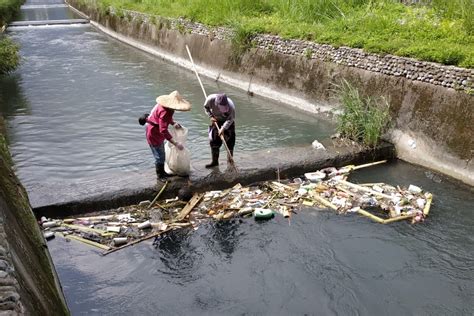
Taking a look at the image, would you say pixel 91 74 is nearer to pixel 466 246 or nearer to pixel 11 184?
pixel 11 184

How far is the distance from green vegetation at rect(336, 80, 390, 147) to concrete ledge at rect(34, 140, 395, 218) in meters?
0.30

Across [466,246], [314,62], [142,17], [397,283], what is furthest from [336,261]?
[142,17]

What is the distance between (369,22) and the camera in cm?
1117

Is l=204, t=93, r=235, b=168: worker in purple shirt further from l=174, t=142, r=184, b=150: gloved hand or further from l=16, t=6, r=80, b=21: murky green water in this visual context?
l=16, t=6, r=80, b=21: murky green water

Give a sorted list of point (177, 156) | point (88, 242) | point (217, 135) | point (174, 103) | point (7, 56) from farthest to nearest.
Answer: point (7, 56)
point (217, 135)
point (177, 156)
point (174, 103)
point (88, 242)

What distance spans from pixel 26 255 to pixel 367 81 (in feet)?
27.0

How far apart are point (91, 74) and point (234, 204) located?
1222 cm

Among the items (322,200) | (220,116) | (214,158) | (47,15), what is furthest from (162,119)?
(47,15)

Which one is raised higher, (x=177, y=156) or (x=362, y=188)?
(x=177, y=156)

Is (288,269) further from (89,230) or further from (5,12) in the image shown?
(5,12)

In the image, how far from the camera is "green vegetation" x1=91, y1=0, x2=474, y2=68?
29.5 ft

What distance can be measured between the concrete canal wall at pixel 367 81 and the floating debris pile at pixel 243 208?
1426 millimetres

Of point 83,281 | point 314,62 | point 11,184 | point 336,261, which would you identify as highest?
point 314,62

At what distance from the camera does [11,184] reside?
5.27 m
